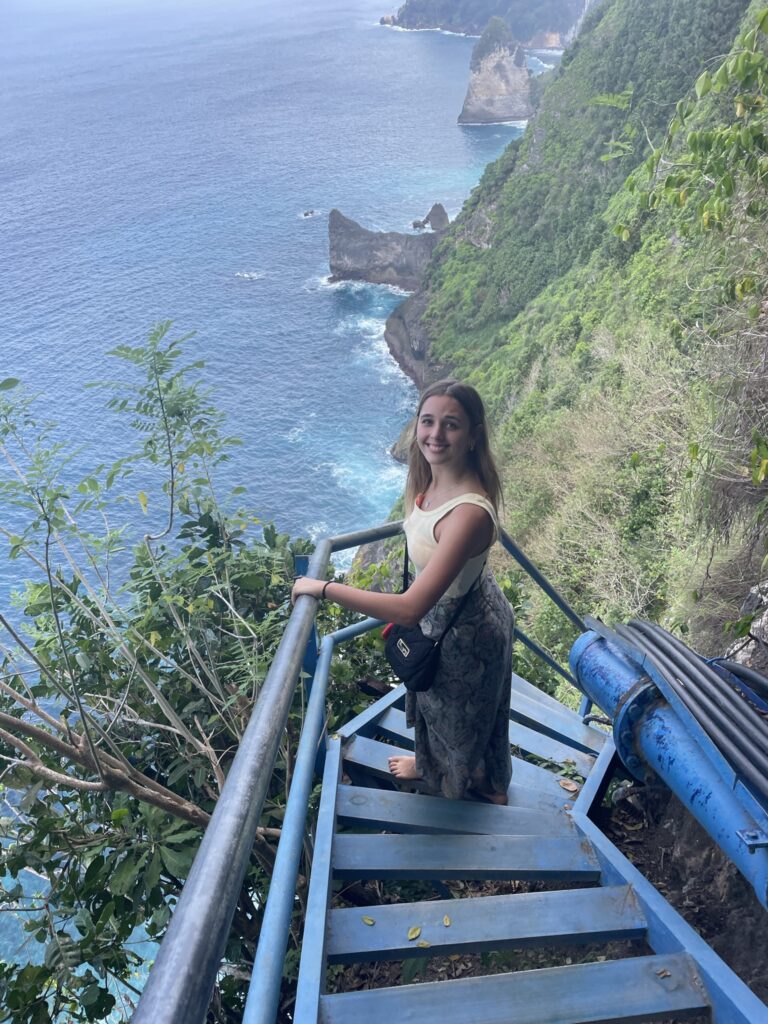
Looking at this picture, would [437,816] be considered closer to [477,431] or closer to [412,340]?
[477,431]

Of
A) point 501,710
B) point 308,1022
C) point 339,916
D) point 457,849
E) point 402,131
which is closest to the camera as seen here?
point 308,1022

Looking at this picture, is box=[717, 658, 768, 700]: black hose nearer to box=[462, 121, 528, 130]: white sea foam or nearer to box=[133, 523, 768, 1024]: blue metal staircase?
box=[133, 523, 768, 1024]: blue metal staircase

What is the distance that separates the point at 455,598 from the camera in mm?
2238

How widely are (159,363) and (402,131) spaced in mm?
81458

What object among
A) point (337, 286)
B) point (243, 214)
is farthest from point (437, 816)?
point (243, 214)

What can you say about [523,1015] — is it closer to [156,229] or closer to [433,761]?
[433,761]

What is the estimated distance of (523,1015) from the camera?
1.64 m

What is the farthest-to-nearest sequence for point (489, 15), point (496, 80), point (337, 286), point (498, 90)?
point (489, 15), point (498, 90), point (496, 80), point (337, 286)

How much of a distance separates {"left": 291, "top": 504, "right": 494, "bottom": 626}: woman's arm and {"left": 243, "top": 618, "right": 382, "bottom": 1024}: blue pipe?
29cm

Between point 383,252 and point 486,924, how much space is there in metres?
54.6

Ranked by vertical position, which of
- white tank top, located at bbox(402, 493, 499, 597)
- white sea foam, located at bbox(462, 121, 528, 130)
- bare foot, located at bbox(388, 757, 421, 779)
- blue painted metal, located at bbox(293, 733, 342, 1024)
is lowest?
blue painted metal, located at bbox(293, 733, 342, 1024)

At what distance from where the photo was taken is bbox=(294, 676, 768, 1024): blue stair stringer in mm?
1648

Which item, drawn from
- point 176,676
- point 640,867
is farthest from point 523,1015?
point 176,676

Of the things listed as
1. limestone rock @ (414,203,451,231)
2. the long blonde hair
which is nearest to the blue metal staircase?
the long blonde hair
